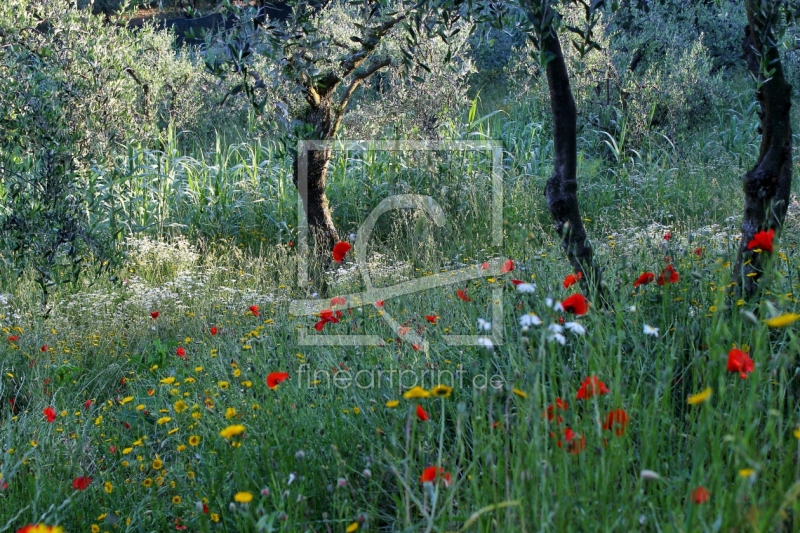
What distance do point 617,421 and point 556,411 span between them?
0.16 m

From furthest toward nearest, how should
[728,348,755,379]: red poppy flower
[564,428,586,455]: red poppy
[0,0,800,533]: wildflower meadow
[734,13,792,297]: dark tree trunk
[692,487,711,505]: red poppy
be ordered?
[734,13,792,297]: dark tree trunk → [0,0,800,533]: wildflower meadow → [564,428,586,455]: red poppy → [728,348,755,379]: red poppy flower → [692,487,711,505]: red poppy

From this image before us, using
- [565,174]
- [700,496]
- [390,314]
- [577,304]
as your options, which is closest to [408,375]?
[577,304]

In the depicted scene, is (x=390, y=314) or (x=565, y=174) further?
(x=390, y=314)

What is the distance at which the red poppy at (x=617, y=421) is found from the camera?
1.62 metres

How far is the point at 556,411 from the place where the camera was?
1769 mm

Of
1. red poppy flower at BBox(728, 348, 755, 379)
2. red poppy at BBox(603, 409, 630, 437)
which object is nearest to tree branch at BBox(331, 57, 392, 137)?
red poppy at BBox(603, 409, 630, 437)

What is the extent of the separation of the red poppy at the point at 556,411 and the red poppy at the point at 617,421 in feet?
0.35

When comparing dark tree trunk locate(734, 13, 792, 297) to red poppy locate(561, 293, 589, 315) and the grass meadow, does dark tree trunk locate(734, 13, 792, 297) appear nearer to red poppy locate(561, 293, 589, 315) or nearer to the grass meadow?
the grass meadow

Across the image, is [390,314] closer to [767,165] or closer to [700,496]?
[767,165]

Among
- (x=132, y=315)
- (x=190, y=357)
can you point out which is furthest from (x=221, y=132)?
(x=190, y=357)

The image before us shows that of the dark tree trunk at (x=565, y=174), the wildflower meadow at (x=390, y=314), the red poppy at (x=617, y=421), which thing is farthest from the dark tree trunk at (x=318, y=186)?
the red poppy at (x=617, y=421)

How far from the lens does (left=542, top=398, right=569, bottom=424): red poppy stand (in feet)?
5.68

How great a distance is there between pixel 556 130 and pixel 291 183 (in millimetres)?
4319

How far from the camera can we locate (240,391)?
10.1 ft
